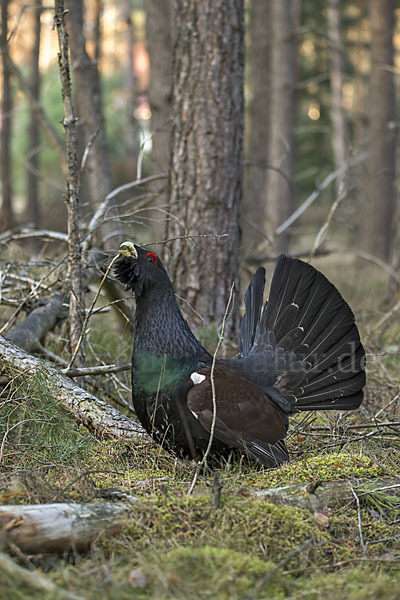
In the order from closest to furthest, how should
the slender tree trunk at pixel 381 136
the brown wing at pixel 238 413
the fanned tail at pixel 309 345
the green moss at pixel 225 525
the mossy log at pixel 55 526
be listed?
the mossy log at pixel 55 526 < the green moss at pixel 225 525 < the brown wing at pixel 238 413 < the fanned tail at pixel 309 345 < the slender tree trunk at pixel 381 136

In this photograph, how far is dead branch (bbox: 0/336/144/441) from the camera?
3.99 metres

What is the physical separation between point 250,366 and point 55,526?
2.03m

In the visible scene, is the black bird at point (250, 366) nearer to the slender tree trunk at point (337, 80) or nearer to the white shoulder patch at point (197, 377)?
the white shoulder patch at point (197, 377)

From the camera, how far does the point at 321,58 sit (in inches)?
879

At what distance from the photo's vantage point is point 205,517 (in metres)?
2.74

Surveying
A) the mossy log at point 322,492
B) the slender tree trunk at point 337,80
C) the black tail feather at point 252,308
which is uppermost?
the slender tree trunk at point 337,80

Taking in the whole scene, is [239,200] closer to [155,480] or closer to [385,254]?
[155,480]

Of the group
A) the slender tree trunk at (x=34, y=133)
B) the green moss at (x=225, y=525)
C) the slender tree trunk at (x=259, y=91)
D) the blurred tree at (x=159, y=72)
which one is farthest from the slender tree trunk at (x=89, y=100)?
the slender tree trunk at (x=34, y=133)

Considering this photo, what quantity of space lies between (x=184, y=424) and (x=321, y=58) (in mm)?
21368

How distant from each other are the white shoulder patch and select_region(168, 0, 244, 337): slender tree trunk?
2.07m

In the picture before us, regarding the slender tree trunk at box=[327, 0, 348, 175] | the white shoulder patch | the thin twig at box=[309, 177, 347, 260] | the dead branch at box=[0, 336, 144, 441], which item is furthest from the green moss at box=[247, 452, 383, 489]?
the slender tree trunk at box=[327, 0, 348, 175]

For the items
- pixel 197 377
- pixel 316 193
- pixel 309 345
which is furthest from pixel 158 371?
pixel 316 193

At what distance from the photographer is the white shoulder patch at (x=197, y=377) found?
3.63 m

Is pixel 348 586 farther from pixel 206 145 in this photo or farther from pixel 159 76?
pixel 159 76
